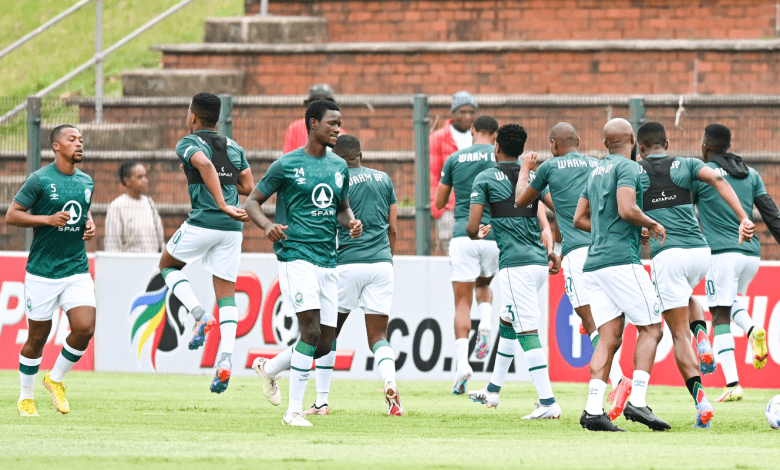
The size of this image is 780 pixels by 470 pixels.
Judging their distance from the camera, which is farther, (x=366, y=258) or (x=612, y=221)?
(x=366, y=258)

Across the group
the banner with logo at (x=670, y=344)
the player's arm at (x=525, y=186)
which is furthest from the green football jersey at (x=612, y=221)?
the banner with logo at (x=670, y=344)

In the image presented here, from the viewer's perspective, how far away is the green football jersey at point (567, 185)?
32.9ft

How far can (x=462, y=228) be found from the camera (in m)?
12.7

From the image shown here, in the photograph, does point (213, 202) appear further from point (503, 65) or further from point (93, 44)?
point (93, 44)

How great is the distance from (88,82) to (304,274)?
13.2 m

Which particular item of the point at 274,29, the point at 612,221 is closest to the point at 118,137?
the point at 274,29

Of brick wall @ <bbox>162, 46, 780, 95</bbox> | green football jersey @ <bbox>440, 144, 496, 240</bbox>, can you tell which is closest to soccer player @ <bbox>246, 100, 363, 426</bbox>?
green football jersey @ <bbox>440, 144, 496, 240</bbox>

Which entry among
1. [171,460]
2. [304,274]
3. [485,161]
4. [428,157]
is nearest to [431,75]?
[428,157]

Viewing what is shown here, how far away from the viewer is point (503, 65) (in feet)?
65.9

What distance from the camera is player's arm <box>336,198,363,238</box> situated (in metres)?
9.63

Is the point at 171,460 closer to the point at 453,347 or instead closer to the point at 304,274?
the point at 304,274

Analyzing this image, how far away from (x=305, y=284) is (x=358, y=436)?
118 cm

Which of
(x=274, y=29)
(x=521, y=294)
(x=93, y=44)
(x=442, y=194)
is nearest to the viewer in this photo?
(x=521, y=294)

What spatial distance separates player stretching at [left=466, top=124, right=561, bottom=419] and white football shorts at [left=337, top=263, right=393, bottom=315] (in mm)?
912
